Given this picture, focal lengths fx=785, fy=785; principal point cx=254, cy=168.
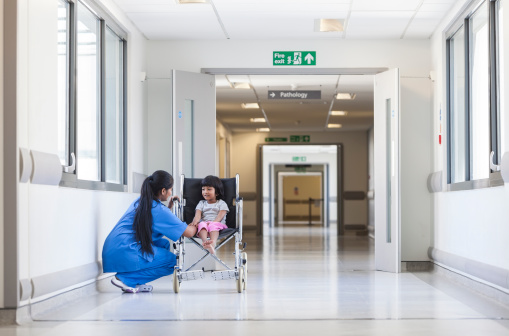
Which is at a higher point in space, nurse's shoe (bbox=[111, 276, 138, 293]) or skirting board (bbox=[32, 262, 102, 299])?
skirting board (bbox=[32, 262, 102, 299])

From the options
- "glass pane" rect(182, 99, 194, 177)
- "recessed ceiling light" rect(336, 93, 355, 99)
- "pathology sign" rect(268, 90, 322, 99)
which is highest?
"recessed ceiling light" rect(336, 93, 355, 99)

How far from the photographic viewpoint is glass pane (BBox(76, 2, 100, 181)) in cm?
674

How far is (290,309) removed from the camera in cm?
535

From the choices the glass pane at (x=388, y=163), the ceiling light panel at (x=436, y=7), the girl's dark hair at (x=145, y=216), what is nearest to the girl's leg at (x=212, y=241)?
the girl's dark hair at (x=145, y=216)

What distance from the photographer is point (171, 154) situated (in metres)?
8.59

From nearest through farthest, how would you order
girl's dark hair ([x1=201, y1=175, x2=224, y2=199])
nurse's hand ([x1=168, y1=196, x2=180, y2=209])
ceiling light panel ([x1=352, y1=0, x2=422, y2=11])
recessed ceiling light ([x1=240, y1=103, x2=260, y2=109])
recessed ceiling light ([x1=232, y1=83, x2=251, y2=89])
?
nurse's hand ([x1=168, y1=196, x2=180, y2=209]) → girl's dark hair ([x1=201, y1=175, x2=224, y2=199]) → ceiling light panel ([x1=352, y1=0, x2=422, y2=11]) → recessed ceiling light ([x1=232, y1=83, x2=251, y2=89]) → recessed ceiling light ([x1=240, y1=103, x2=260, y2=109])

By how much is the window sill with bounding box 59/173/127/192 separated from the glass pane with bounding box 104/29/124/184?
13cm

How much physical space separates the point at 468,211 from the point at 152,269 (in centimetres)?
285

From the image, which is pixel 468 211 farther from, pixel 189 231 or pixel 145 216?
pixel 145 216

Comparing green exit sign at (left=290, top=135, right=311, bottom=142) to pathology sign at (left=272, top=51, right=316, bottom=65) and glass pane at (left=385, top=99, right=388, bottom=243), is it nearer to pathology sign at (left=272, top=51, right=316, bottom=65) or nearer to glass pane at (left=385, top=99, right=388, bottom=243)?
pathology sign at (left=272, top=51, right=316, bottom=65)

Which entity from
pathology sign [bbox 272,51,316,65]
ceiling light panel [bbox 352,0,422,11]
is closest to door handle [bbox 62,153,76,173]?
ceiling light panel [bbox 352,0,422,11]

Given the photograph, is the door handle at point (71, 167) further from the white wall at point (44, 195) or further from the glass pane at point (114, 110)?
the glass pane at point (114, 110)

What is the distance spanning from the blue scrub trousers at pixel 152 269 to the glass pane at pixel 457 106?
9.82 ft

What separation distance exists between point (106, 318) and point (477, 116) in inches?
157
